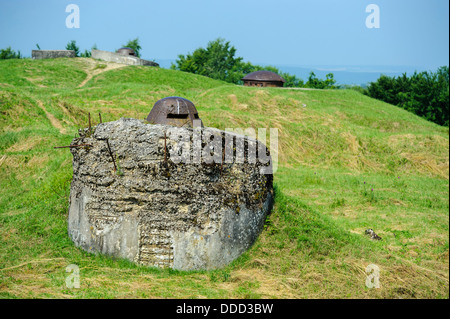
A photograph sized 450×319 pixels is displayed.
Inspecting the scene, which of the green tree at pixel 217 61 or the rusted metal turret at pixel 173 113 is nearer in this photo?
the rusted metal turret at pixel 173 113

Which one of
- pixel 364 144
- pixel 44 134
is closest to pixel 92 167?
pixel 44 134

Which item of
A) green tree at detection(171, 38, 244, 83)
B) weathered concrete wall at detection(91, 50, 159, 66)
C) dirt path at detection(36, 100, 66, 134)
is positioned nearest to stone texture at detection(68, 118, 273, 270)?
dirt path at detection(36, 100, 66, 134)

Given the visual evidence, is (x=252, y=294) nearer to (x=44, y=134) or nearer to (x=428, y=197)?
(x=428, y=197)

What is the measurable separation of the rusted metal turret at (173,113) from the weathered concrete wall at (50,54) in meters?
24.8

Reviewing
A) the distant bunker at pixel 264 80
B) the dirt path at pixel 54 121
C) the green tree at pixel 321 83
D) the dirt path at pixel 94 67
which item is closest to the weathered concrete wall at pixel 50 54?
the dirt path at pixel 94 67

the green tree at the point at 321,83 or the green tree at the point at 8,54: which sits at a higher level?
the green tree at the point at 8,54

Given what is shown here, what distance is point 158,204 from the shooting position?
749 cm

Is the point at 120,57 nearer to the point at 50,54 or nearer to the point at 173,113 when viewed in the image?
the point at 50,54

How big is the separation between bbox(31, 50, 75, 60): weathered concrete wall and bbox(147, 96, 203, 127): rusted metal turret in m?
24.8

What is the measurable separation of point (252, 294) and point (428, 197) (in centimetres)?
932

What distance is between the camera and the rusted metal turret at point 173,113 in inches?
365

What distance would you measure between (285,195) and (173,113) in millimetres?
3212

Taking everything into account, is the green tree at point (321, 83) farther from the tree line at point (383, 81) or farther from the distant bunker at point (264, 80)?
the distant bunker at point (264, 80)

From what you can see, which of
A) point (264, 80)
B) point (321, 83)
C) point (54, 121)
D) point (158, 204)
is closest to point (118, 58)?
point (264, 80)
